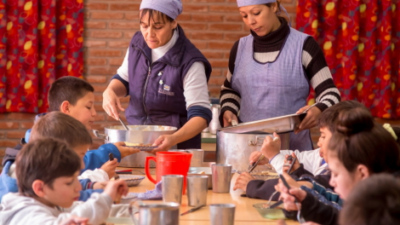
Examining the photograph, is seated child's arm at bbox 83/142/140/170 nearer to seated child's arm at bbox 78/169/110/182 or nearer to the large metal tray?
seated child's arm at bbox 78/169/110/182

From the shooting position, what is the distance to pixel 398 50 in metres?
4.41

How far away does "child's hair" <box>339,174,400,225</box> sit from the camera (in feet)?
2.62

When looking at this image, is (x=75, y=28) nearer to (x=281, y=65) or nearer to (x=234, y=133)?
(x=281, y=65)

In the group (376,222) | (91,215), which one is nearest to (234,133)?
(91,215)

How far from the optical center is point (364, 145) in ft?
4.61

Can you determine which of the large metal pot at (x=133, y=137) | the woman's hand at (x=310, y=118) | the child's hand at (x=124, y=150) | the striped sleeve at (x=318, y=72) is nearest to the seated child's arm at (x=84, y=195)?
the child's hand at (x=124, y=150)

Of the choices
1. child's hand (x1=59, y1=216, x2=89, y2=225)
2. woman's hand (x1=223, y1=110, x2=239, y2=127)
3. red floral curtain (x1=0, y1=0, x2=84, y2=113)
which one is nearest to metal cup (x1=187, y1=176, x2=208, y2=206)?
child's hand (x1=59, y1=216, x2=89, y2=225)

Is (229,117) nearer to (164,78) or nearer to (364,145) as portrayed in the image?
(164,78)

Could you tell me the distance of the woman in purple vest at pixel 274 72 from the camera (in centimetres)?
258

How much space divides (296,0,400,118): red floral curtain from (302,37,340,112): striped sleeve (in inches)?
72.2

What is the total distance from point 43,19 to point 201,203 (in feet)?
10.4

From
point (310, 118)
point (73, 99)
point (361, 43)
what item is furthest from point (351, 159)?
point (361, 43)

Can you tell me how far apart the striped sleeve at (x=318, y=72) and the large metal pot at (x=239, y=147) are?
1.90 ft

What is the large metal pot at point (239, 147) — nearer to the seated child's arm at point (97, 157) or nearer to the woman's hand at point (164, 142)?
the woman's hand at point (164, 142)
